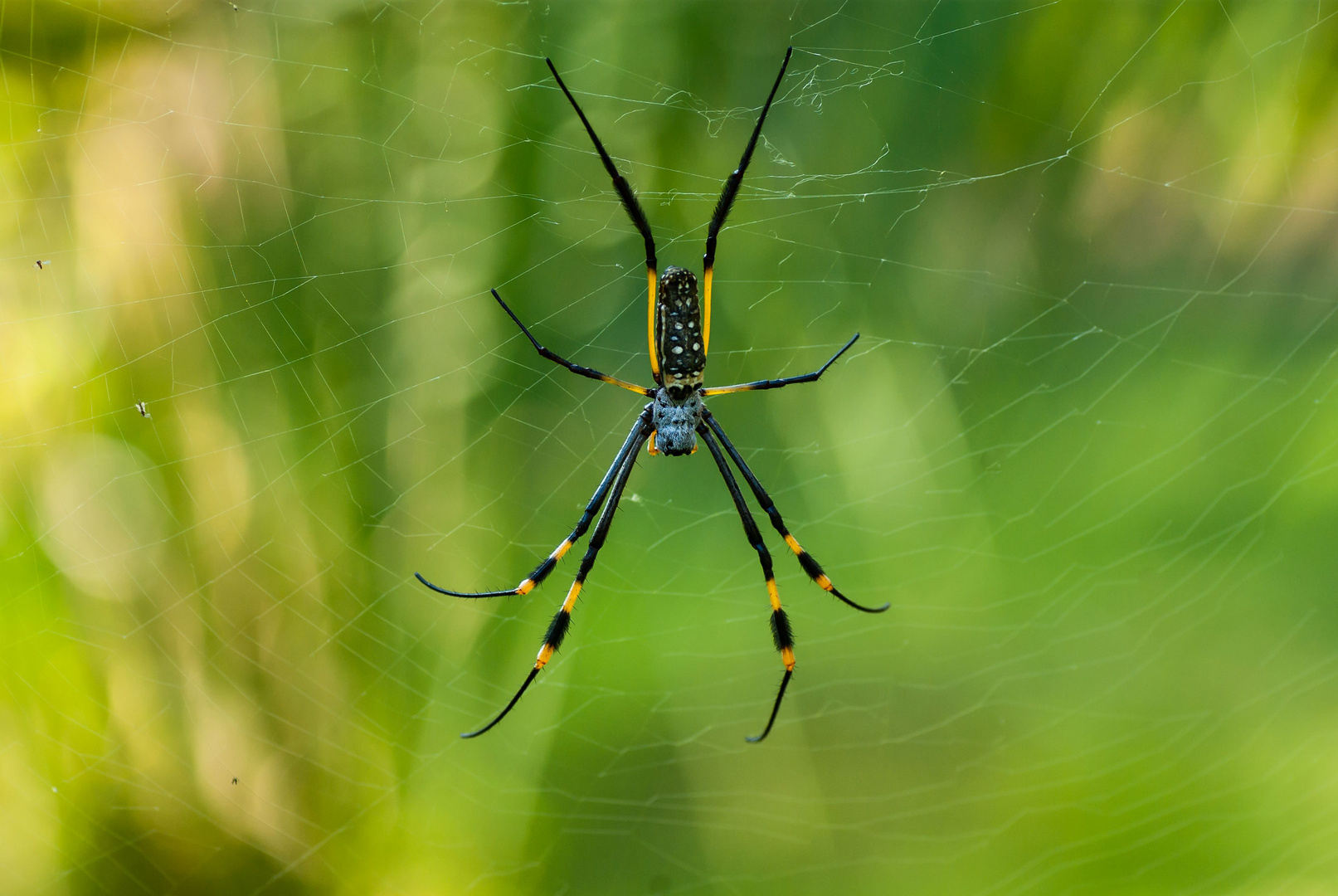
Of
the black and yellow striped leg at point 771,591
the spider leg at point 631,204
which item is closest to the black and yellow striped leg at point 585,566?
the black and yellow striped leg at point 771,591

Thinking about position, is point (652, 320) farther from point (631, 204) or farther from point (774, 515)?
point (774, 515)

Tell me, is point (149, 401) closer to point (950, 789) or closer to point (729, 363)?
point (729, 363)

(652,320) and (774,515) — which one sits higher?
(652,320)

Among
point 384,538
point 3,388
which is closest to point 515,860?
point 384,538

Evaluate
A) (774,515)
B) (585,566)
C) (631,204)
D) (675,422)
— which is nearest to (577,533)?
(585,566)

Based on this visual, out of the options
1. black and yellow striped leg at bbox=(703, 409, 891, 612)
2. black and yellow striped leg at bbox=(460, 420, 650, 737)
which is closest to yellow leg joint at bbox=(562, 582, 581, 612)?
black and yellow striped leg at bbox=(460, 420, 650, 737)

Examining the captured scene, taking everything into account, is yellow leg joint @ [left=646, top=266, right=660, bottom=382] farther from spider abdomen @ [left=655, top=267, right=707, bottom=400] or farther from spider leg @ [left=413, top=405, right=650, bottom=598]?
spider leg @ [left=413, top=405, right=650, bottom=598]

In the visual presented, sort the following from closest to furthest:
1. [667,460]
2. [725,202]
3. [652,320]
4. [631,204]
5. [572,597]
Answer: [631,204], [725,202], [652,320], [572,597], [667,460]

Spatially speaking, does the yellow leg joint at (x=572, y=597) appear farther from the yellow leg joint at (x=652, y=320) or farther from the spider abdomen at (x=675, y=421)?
the yellow leg joint at (x=652, y=320)
